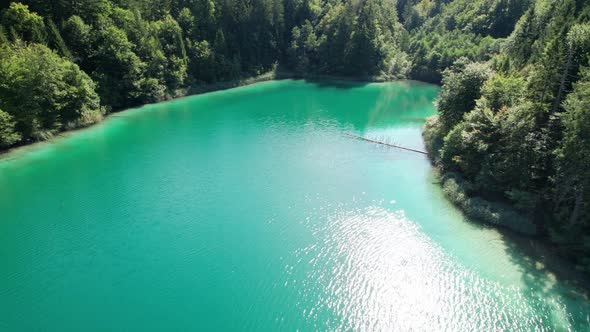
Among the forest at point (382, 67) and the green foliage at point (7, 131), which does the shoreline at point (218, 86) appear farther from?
the green foliage at point (7, 131)

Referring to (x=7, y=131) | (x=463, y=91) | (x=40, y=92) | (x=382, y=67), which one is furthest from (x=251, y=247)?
(x=382, y=67)

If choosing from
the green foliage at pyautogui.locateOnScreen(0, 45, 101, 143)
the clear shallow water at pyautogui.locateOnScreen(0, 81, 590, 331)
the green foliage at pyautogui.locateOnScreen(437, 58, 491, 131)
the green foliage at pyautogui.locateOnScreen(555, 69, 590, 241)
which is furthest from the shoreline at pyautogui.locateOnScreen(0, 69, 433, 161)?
the green foliage at pyautogui.locateOnScreen(555, 69, 590, 241)

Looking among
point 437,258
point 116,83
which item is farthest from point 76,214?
point 116,83

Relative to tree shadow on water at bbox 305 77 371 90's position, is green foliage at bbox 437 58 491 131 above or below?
above

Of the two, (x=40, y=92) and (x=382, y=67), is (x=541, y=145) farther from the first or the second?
(x=382, y=67)

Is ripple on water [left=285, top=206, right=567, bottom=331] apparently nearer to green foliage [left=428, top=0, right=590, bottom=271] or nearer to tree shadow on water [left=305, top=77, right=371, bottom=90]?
green foliage [left=428, top=0, right=590, bottom=271]

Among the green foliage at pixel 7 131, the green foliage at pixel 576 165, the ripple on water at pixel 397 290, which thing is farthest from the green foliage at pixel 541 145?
the green foliage at pixel 7 131
